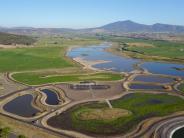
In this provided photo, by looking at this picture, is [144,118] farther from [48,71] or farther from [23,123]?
[48,71]

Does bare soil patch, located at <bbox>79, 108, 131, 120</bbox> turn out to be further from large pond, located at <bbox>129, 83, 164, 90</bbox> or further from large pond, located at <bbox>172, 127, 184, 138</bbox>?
large pond, located at <bbox>129, 83, 164, 90</bbox>

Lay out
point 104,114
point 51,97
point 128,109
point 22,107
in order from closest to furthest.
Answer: point 104,114, point 128,109, point 22,107, point 51,97

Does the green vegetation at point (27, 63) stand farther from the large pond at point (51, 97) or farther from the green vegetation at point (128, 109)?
the green vegetation at point (128, 109)

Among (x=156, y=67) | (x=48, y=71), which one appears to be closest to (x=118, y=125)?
(x=48, y=71)

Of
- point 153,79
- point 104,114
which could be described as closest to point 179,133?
point 104,114

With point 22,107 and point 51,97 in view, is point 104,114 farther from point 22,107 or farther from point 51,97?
point 51,97
